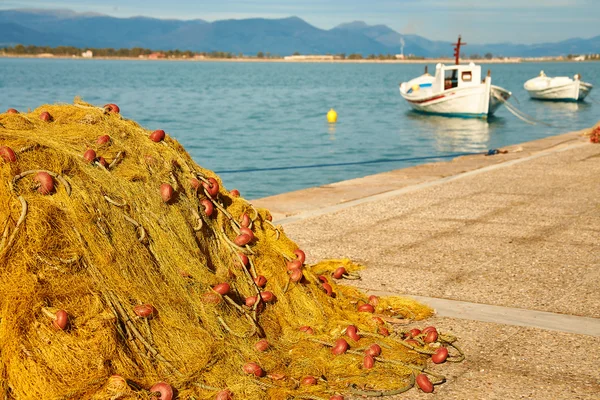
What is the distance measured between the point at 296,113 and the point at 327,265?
43902mm

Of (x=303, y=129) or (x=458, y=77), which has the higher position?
(x=458, y=77)

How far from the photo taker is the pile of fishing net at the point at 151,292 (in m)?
4.25

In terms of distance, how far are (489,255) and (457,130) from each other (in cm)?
3219

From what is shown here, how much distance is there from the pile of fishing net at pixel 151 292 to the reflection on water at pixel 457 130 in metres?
26.4

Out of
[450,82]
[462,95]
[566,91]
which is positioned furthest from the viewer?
[566,91]

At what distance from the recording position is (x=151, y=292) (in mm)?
4781

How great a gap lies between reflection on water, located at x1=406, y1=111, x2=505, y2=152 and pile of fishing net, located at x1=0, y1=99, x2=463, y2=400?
26.4 metres

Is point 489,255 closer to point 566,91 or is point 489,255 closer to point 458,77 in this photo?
point 458,77

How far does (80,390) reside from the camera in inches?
165

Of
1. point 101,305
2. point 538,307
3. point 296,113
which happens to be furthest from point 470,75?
point 101,305

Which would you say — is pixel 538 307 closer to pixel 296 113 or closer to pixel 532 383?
pixel 532 383

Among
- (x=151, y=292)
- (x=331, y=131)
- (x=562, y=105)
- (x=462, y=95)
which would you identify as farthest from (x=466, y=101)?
(x=151, y=292)

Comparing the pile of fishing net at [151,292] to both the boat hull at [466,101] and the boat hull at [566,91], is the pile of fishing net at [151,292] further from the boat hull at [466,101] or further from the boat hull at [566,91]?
the boat hull at [566,91]

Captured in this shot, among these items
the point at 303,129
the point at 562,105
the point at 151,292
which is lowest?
the point at 562,105
